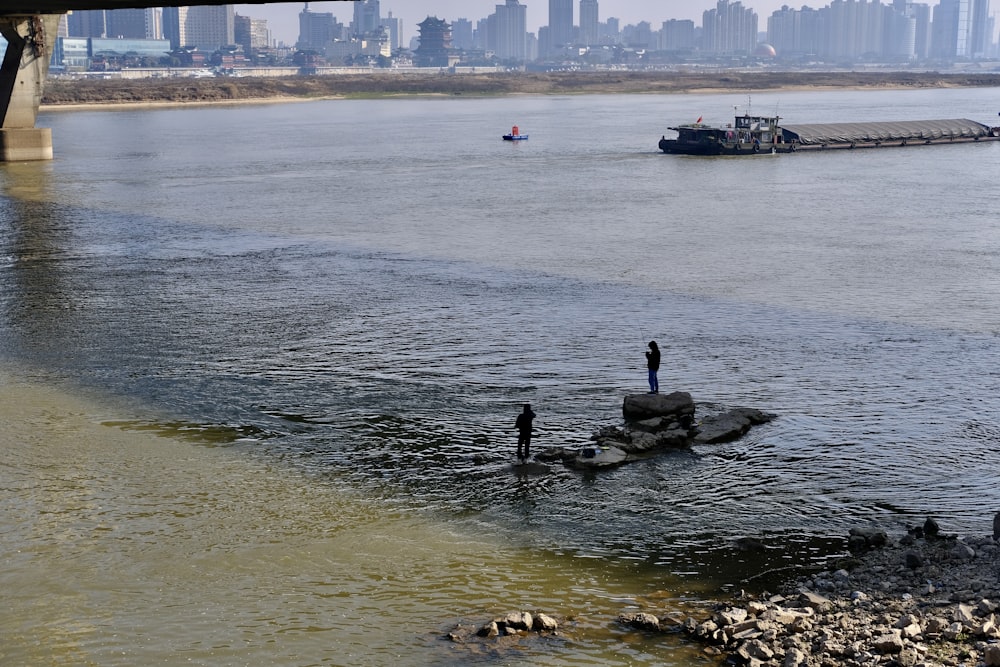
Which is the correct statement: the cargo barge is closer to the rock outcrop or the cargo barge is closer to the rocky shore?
the rock outcrop

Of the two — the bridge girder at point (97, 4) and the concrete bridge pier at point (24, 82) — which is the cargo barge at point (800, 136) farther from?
the bridge girder at point (97, 4)

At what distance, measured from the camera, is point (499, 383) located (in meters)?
30.1

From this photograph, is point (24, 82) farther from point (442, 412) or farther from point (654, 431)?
point (654, 431)

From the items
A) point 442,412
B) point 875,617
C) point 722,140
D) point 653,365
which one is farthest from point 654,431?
point 722,140

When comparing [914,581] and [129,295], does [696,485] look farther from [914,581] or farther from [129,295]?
[129,295]

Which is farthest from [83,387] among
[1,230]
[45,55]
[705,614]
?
[45,55]

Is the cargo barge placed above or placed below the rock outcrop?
above

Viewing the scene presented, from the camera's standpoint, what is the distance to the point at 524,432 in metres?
24.3

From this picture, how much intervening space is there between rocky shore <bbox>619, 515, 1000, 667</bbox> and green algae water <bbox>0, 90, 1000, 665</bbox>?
0.87 m

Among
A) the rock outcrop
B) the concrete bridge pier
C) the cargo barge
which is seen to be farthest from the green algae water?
the cargo barge

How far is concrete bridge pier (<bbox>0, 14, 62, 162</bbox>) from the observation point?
3344 inches

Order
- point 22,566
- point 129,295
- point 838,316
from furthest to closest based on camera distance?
point 129,295, point 838,316, point 22,566

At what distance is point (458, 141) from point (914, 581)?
337 ft

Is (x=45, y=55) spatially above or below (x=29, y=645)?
above
